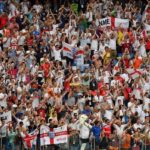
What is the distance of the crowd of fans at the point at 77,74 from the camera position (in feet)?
113

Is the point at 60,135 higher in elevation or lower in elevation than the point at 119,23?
lower

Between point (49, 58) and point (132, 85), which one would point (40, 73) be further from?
point (132, 85)

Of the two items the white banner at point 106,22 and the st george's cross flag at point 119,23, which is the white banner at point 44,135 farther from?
the st george's cross flag at point 119,23

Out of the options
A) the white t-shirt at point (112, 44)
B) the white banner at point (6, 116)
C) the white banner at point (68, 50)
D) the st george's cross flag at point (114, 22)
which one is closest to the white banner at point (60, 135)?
the white banner at point (6, 116)

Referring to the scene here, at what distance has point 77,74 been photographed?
38219 millimetres

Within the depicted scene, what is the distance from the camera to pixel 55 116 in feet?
116

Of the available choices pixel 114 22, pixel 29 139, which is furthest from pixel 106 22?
pixel 29 139

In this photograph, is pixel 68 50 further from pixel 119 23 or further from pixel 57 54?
pixel 119 23

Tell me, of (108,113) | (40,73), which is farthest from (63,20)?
(108,113)

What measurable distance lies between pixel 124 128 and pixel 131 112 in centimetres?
126

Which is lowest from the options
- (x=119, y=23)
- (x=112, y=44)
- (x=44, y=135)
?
(x=44, y=135)

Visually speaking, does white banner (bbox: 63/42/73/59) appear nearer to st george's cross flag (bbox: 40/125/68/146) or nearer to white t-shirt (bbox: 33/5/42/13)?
white t-shirt (bbox: 33/5/42/13)

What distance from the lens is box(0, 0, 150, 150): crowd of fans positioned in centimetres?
3441

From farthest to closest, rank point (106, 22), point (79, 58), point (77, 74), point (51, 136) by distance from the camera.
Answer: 1. point (106, 22)
2. point (79, 58)
3. point (77, 74)
4. point (51, 136)
